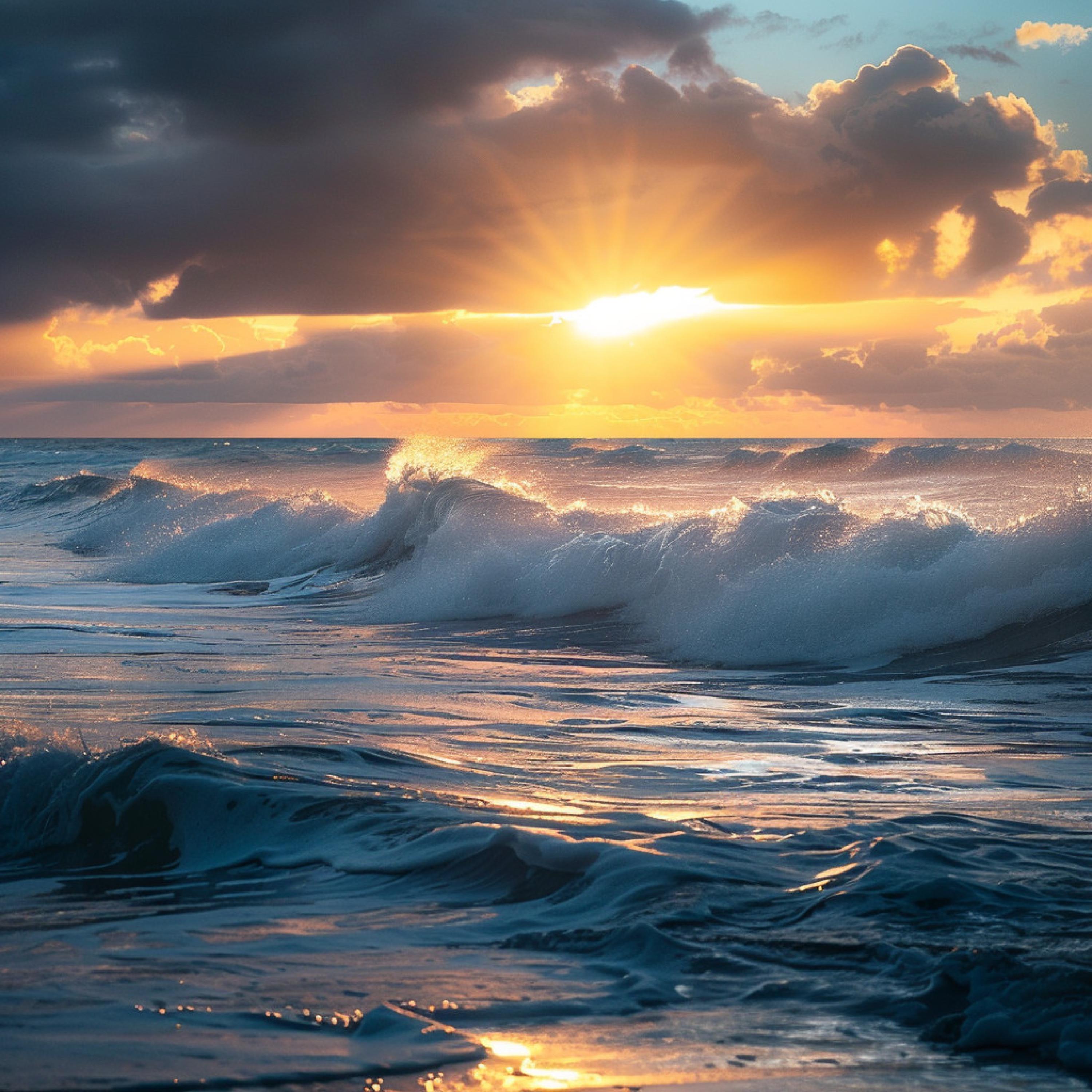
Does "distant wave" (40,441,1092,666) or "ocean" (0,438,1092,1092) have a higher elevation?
"distant wave" (40,441,1092,666)

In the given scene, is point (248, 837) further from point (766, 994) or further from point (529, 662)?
point (529, 662)

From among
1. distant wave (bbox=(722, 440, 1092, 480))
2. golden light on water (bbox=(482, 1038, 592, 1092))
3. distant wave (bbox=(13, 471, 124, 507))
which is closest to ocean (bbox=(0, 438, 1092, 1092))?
golden light on water (bbox=(482, 1038, 592, 1092))

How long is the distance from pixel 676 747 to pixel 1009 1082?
159 inches

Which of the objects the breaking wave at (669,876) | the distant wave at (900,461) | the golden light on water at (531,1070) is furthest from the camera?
the distant wave at (900,461)

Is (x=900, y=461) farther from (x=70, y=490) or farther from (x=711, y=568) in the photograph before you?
(x=711, y=568)

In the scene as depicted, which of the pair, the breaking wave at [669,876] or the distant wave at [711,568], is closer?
the breaking wave at [669,876]

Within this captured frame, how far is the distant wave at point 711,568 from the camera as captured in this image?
10992 millimetres

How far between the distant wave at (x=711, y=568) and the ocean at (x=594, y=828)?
0.19ft

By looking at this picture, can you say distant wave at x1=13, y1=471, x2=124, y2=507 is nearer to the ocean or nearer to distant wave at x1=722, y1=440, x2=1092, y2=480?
distant wave at x1=722, y1=440, x2=1092, y2=480

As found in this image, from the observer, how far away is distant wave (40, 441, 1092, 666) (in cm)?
1099

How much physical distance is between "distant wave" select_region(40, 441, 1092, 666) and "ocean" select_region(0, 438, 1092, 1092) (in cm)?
6

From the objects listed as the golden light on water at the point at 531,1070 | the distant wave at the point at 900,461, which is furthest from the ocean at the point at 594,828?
the distant wave at the point at 900,461

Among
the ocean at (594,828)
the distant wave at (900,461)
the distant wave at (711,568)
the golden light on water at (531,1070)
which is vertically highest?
the distant wave at (900,461)

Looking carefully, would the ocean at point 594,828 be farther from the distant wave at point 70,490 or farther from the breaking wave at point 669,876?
the distant wave at point 70,490
